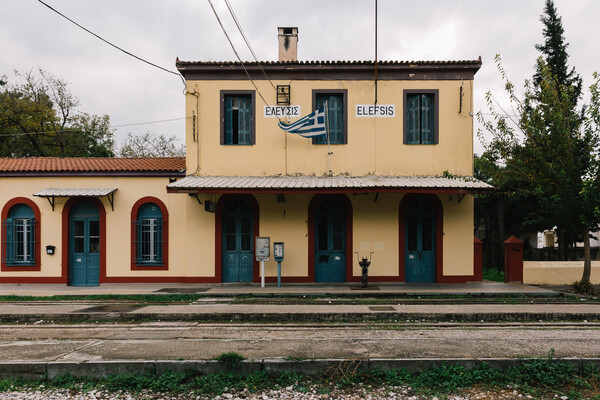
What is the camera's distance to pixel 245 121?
50.5ft

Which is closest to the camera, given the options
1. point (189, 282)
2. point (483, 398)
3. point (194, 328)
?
point (483, 398)

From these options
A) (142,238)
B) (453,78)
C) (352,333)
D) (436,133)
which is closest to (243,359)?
(352,333)

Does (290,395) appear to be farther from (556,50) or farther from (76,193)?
(556,50)

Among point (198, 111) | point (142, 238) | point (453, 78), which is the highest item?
point (453, 78)

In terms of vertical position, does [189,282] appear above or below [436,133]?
below

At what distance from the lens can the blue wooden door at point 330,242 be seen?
15.0 m

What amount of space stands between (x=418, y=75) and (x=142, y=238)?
12.3 metres

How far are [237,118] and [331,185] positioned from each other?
4854mm

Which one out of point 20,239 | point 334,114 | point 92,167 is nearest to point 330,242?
point 334,114

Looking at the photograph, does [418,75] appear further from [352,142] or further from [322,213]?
[322,213]

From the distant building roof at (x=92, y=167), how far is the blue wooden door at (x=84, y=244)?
1379 mm

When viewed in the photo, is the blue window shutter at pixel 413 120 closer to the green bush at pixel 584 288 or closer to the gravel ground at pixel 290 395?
the green bush at pixel 584 288

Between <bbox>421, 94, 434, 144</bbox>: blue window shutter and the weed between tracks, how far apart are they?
414 inches

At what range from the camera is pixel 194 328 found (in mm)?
8484
